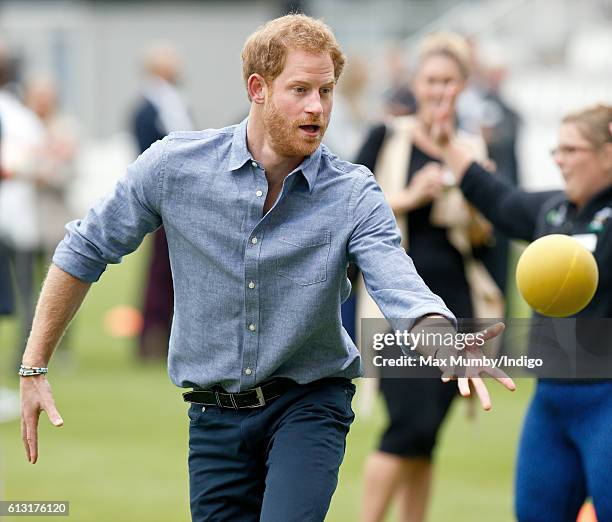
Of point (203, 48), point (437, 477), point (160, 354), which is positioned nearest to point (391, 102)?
point (160, 354)

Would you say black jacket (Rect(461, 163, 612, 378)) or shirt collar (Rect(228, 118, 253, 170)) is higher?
shirt collar (Rect(228, 118, 253, 170))

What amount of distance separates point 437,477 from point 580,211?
3.60 m

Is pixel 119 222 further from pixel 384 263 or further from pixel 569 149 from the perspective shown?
pixel 569 149

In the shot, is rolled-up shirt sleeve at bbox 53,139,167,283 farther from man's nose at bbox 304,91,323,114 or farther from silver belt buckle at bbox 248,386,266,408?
silver belt buckle at bbox 248,386,266,408

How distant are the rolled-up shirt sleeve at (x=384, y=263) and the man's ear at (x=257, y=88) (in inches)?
17.2

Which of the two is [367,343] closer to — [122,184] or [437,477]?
[122,184]

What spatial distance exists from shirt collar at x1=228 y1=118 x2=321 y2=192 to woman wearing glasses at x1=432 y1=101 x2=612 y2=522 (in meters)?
1.53

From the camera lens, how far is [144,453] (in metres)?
9.68

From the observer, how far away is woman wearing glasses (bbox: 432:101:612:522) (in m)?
5.53

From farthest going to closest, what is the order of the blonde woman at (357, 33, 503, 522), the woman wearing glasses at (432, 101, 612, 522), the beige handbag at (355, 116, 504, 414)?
the beige handbag at (355, 116, 504, 414) → the blonde woman at (357, 33, 503, 522) → the woman wearing glasses at (432, 101, 612, 522)

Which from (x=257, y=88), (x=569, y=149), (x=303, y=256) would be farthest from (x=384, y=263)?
(x=569, y=149)

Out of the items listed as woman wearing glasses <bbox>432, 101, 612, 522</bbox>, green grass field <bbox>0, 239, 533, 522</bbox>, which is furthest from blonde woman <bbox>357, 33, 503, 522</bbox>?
green grass field <bbox>0, 239, 533, 522</bbox>

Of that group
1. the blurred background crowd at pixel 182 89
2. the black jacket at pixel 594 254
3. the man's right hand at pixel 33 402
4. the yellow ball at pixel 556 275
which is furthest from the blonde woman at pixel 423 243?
the man's right hand at pixel 33 402

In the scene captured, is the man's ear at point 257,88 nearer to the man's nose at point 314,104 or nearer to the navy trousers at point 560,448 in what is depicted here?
the man's nose at point 314,104
